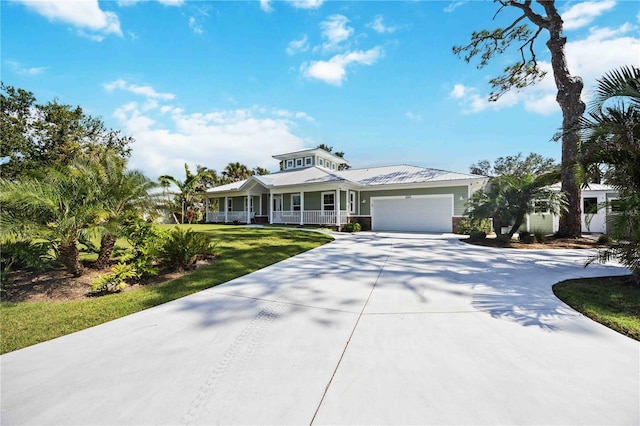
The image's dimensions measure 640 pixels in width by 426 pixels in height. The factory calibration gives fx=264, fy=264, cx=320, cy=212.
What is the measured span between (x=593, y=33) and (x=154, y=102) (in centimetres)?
1862

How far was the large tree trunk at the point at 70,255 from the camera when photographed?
484cm

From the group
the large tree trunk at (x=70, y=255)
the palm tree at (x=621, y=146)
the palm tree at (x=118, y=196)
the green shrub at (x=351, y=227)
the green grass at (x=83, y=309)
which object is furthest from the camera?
the green shrub at (x=351, y=227)

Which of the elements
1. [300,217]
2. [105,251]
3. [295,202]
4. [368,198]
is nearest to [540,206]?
[368,198]

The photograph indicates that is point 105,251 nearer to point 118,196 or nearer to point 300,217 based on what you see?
point 118,196

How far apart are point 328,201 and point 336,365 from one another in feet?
56.7

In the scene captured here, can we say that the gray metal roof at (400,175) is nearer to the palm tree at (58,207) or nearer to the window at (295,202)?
the window at (295,202)

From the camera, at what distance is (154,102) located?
13.1 metres

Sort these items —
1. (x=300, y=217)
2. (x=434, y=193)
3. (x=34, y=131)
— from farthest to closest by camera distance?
1. (x=34, y=131)
2. (x=300, y=217)
3. (x=434, y=193)

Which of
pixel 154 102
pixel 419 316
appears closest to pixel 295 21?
pixel 154 102

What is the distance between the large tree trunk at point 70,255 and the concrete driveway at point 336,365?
8.35 feet

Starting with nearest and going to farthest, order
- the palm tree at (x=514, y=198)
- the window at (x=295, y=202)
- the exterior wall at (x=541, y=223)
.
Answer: the palm tree at (x=514, y=198) < the exterior wall at (x=541, y=223) < the window at (x=295, y=202)

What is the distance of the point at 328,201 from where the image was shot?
19516 mm

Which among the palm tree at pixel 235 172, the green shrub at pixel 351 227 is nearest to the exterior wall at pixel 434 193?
the green shrub at pixel 351 227

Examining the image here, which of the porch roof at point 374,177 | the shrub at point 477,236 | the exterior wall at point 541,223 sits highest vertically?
the porch roof at point 374,177
